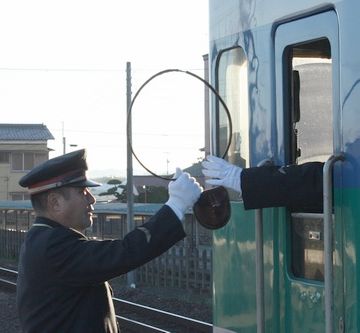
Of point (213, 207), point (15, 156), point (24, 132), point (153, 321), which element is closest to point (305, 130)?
point (213, 207)

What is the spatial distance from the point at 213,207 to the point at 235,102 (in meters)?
0.65

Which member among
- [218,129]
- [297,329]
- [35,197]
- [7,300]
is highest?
[218,129]

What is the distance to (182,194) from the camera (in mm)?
2764

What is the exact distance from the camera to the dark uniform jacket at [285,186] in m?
2.73

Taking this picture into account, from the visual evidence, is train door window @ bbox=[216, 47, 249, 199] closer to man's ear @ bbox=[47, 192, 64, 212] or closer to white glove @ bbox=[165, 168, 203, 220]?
white glove @ bbox=[165, 168, 203, 220]

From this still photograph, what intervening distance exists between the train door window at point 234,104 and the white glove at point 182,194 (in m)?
0.51

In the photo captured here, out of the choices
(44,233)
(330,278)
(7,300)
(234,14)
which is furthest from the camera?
(7,300)

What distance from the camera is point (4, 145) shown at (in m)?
52.3

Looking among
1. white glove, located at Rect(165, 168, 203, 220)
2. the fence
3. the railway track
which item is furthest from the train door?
the fence

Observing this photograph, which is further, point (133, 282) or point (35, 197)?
point (133, 282)

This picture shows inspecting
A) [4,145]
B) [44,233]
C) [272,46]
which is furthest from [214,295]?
[4,145]

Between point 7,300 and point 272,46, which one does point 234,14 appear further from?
point 7,300

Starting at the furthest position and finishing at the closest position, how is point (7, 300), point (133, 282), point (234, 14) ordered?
point (133, 282), point (7, 300), point (234, 14)

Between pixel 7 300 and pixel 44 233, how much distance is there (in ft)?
35.1
